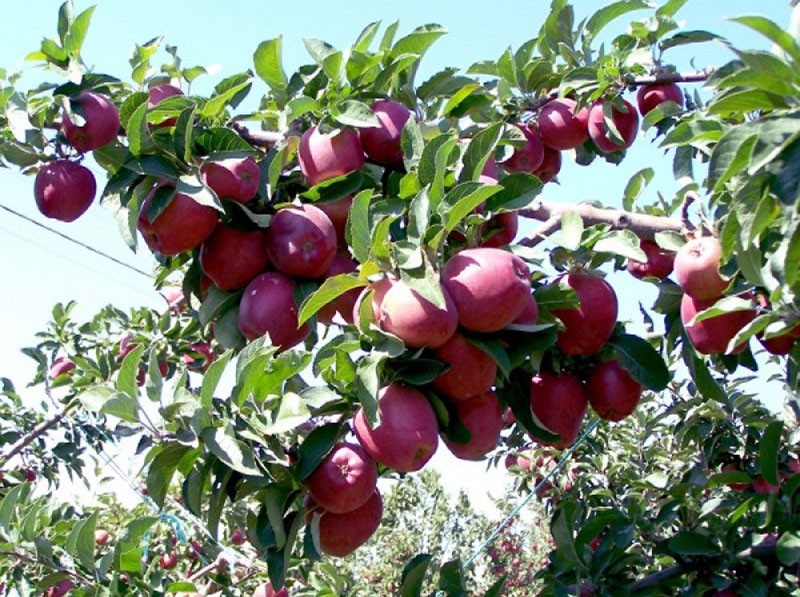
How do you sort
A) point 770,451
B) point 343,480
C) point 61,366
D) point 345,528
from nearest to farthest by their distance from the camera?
point 343,480 → point 345,528 → point 770,451 → point 61,366

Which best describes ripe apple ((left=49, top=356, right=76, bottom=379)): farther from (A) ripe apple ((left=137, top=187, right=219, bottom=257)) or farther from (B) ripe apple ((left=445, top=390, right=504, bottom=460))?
(B) ripe apple ((left=445, top=390, right=504, bottom=460))

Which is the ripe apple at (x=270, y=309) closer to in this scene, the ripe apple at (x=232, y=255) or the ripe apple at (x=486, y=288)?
the ripe apple at (x=232, y=255)

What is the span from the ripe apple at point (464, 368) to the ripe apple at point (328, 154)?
0.45 metres

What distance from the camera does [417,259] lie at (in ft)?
4.29

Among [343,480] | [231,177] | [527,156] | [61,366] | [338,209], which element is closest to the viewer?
[343,480]

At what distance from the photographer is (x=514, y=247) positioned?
1.54m

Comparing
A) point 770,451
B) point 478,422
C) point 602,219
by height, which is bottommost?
point 770,451

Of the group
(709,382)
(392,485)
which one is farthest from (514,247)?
(392,485)

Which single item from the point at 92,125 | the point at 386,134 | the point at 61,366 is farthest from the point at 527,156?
the point at 61,366

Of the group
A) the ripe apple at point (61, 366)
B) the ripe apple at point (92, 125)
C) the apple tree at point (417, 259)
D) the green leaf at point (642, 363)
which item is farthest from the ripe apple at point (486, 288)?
the ripe apple at point (61, 366)

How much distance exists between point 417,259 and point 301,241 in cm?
33

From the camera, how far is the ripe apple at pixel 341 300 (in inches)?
61.9

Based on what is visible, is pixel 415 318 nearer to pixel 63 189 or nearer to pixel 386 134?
pixel 386 134

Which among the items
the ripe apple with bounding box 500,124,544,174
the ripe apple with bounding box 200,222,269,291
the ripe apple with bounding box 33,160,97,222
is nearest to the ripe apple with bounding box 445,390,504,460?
the ripe apple with bounding box 200,222,269,291
